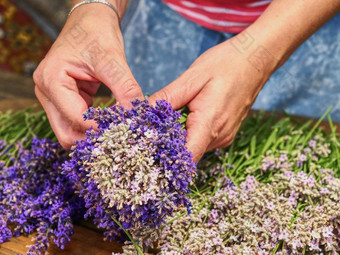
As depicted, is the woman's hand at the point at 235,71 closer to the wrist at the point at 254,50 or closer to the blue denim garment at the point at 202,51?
the wrist at the point at 254,50

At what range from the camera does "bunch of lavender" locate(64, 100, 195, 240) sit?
2.12ft

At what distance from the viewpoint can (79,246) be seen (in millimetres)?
853

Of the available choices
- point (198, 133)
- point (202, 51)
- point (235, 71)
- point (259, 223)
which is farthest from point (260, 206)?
point (202, 51)

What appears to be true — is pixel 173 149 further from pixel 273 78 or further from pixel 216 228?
pixel 273 78

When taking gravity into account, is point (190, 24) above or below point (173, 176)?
above

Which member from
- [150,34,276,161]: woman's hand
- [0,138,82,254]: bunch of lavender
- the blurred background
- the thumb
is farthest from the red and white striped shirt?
the blurred background

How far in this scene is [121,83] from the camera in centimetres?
79

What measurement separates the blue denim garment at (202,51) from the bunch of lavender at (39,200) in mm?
585

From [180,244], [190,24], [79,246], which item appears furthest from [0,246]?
[190,24]

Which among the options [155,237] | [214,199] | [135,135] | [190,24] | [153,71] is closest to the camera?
[135,135]

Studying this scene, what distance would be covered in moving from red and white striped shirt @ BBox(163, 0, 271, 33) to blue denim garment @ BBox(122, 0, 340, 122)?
0.03m

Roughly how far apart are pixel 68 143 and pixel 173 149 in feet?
1.07

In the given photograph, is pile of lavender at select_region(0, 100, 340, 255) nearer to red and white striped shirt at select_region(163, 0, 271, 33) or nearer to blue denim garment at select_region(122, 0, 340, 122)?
blue denim garment at select_region(122, 0, 340, 122)

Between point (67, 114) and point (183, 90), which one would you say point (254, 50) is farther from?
point (67, 114)
